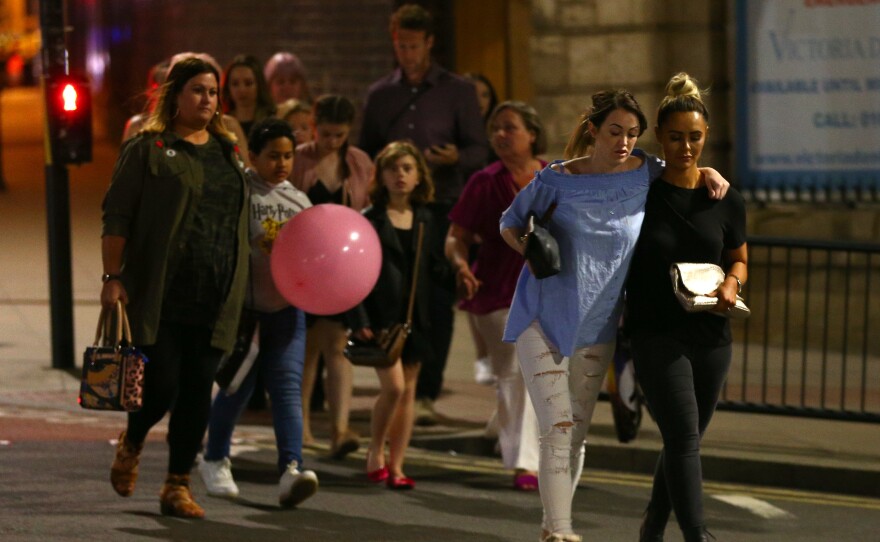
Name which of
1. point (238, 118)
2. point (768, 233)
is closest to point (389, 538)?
point (238, 118)

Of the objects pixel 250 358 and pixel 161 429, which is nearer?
pixel 250 358

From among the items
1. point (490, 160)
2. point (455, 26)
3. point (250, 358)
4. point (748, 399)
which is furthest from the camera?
point (455, 26)

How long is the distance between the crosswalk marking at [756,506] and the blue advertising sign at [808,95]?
15.2 ft

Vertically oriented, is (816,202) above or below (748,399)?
above

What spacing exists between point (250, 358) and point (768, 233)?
570 centimetres

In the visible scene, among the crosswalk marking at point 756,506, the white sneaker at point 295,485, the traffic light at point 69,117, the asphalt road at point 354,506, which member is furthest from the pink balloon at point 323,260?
the traffic light at point 69,117

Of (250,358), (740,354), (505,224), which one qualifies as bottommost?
(740,354)

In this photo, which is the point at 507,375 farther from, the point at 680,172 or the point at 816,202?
the point at 816,202

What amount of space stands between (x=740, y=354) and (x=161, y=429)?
4256 millimetres

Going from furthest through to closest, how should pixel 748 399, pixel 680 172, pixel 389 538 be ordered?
pixel 748 399, pixel 389 538, pixel 680 172

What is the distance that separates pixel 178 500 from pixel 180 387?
1.55 feet

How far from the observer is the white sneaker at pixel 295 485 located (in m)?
7.43

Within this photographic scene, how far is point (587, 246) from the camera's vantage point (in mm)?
6262

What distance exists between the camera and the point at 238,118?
9.96 meters
